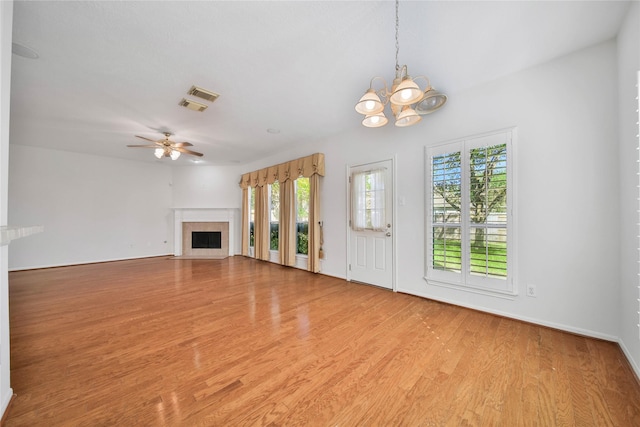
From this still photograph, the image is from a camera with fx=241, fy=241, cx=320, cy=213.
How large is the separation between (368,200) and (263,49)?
255 cm

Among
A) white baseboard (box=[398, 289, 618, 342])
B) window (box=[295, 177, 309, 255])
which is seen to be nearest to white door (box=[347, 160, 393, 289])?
white baseboard (box=[398, 289, 618, 342])

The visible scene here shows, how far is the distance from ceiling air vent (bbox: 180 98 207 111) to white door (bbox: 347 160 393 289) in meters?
2.46

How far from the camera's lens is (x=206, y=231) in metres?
7.13

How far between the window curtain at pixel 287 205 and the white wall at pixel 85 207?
2.47 m

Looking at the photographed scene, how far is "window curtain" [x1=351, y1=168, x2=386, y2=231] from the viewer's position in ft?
12.5

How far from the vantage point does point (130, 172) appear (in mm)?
6344

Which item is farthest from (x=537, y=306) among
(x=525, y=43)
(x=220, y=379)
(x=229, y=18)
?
(x=229, y=18)

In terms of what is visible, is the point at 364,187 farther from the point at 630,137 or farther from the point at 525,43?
the point at 630,137

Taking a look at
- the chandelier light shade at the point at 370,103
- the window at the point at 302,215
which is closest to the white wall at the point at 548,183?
the window at the point at 302,215

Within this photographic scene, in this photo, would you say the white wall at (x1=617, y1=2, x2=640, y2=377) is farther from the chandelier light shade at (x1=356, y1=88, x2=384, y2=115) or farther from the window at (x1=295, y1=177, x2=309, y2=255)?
the window at (x1=295, y1=177, x2=309, y2=255)

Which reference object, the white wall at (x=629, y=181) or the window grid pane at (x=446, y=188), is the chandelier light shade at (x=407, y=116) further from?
the white wall at (x=629, y=181)

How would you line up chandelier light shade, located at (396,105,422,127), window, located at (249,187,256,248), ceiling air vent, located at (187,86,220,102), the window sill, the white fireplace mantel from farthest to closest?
1. the white fireplace mantel
2. window, located at (249,187,256,248)
3. ceiling air vent, located at (187,86,220,102)
4. the window sill
5. chandelier light shade, located at (396,105,422,127)

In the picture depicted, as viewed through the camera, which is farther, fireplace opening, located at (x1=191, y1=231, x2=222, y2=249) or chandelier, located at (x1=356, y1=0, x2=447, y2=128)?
fireplace opening, located at (x1=191, y1=231, x2=222, y2=249)

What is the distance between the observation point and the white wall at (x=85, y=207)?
5.06 metres
